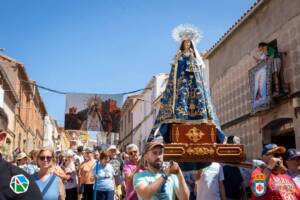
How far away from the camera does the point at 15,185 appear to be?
1921mm

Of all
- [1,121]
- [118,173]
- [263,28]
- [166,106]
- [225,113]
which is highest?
[263,28]

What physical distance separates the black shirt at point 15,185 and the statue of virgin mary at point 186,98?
3595 mm

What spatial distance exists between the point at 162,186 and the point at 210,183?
6.81ft

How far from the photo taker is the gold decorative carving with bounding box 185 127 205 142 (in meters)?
5.38

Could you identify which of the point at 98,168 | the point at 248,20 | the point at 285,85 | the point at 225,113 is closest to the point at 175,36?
the point at 98,168

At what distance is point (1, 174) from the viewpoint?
1.95 meters

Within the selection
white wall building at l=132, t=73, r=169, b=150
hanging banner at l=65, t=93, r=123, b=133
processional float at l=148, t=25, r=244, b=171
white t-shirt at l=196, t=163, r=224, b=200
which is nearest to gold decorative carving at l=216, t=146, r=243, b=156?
processional float at l=148, t=25, r=244, b=171

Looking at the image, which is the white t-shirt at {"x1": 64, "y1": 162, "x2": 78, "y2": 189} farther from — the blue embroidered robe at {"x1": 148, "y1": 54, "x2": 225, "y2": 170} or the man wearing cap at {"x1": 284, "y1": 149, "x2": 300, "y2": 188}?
the man wearing cap at {"x1": 284, "y1": 149, "x2": 300, "y2": 188}

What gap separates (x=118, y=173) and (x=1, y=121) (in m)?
7.35

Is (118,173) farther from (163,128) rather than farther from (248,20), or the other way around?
(248,20)

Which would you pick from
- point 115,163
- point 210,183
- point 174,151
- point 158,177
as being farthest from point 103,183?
point 158,177

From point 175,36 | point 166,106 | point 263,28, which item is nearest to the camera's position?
point 166,106

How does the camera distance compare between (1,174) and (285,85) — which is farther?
(285,85)

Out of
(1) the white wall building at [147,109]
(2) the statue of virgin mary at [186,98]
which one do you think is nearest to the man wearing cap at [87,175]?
(2) the statue of virgin mary at [186,98]
